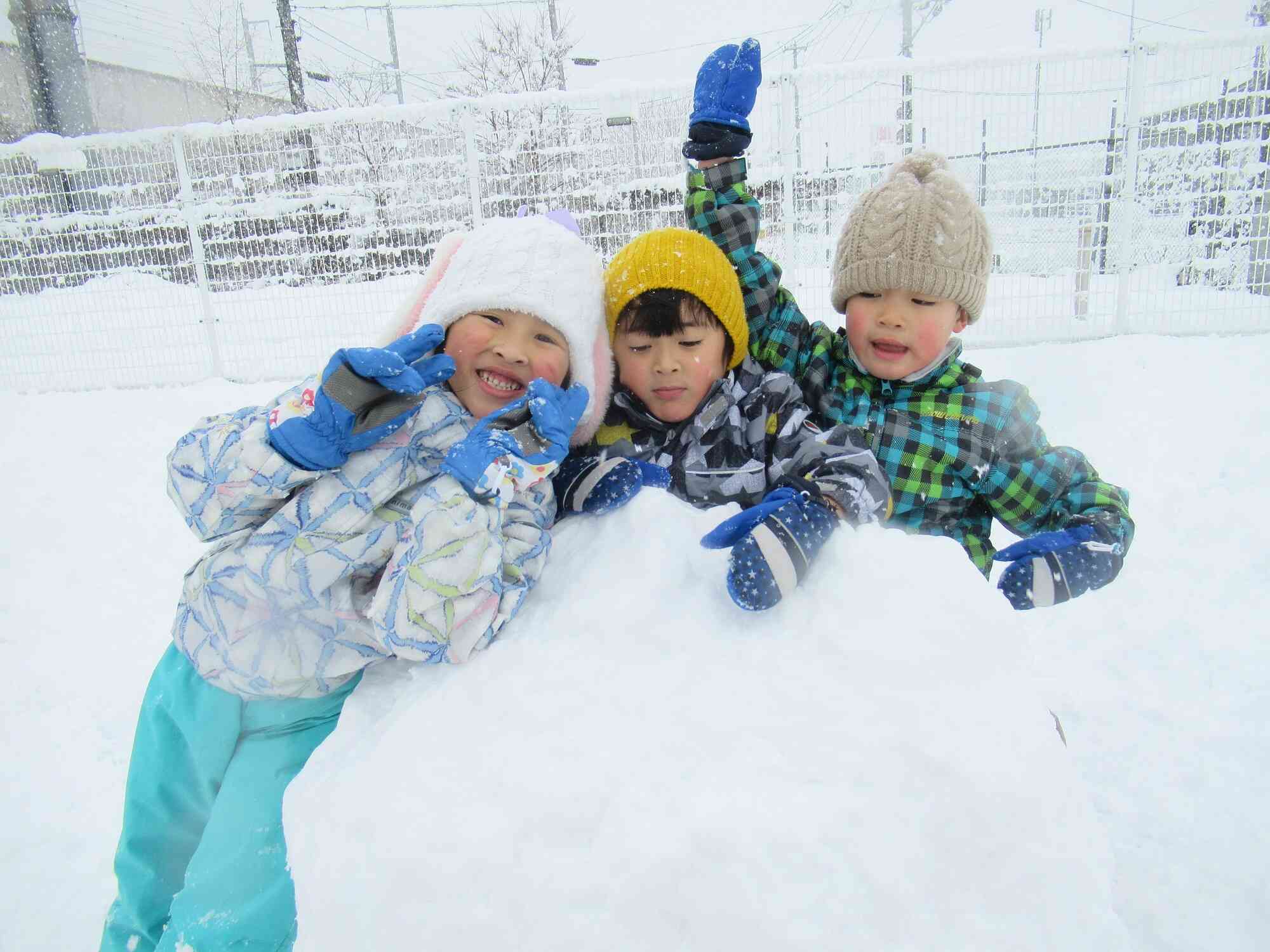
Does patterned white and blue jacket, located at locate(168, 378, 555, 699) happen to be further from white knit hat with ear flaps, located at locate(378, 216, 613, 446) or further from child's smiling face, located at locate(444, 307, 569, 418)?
white knit hat with ear flaps, located at locate(378, 216, 613, 446)

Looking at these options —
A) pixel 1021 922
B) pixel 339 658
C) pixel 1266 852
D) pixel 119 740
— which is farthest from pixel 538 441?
pixel 119 740

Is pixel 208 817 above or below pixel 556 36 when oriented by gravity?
below

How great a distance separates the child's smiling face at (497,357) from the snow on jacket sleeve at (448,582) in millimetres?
272

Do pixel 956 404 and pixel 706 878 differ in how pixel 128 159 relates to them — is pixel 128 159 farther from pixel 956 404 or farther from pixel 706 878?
pixel 706 878

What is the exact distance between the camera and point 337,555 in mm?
1242

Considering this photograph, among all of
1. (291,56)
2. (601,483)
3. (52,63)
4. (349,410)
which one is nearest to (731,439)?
(601,483)

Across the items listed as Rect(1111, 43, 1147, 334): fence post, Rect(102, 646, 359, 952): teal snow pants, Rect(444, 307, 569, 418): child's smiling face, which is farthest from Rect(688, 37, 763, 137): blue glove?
Rect(1111, 43, 1147, 334): fence post

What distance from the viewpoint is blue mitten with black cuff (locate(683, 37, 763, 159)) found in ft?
5.97

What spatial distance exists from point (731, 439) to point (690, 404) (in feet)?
0.37

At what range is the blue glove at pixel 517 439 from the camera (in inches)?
47.0

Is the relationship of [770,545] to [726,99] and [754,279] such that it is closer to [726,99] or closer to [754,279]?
[754,279]

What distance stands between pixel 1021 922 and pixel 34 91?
15.2 m

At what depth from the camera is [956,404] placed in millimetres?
1680

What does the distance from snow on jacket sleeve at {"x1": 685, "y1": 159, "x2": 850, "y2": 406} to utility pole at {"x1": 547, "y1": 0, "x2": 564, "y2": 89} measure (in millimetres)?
15185
